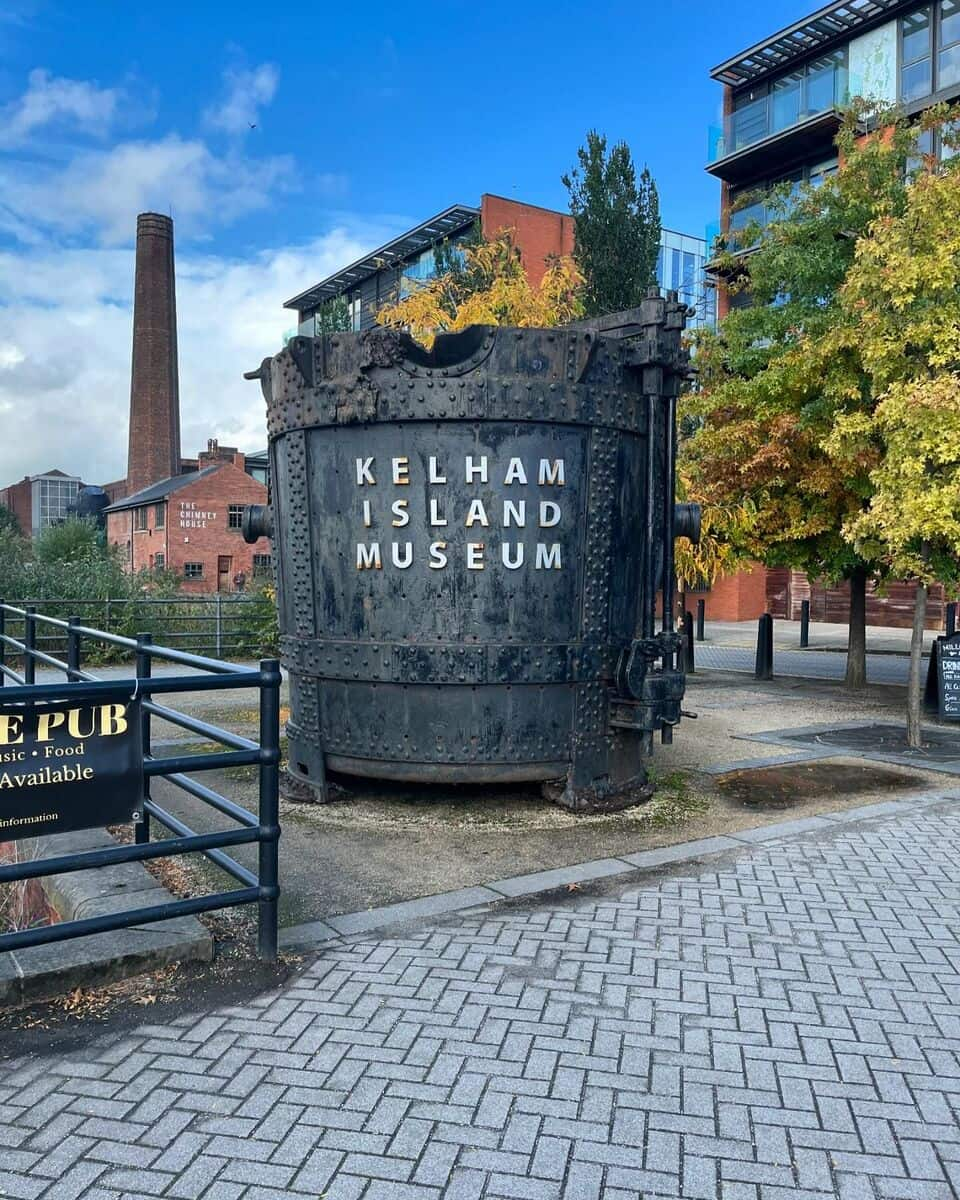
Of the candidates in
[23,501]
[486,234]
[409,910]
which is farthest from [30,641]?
[23,501]

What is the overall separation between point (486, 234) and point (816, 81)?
14.8 meters

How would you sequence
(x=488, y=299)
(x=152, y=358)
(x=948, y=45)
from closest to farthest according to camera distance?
(x=488, y=299), (x=948, y=45), (x=152, y=358)

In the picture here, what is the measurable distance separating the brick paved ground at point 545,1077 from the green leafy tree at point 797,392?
885cm

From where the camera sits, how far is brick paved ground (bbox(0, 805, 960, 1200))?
273 centimetres

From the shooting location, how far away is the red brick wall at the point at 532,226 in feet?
141

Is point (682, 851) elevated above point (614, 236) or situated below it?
below

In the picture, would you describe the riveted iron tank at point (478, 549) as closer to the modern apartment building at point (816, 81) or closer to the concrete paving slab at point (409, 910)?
the concrete paving slab at point (409, 910)

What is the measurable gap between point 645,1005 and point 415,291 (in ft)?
58.3

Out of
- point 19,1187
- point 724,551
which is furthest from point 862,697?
point 19,1187

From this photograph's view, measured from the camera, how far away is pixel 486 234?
40906mm

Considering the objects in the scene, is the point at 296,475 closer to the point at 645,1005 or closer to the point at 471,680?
the point at 471,680

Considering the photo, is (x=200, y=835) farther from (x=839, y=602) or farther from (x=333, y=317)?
(x=333, y=317)

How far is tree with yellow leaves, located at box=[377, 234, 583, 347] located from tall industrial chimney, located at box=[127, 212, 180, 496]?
4100cm

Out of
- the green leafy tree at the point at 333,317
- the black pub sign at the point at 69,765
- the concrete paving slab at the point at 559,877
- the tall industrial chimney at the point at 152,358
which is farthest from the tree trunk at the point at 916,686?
the tall industrial chimney at the point at 152,358
